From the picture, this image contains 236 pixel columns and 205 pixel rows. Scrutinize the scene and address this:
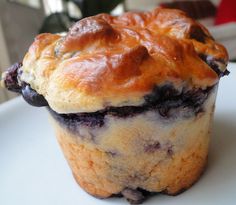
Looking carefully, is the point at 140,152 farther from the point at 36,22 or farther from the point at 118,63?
the point at 36,22

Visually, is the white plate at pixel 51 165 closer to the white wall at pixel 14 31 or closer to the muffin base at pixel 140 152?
the muffin base at pixel 140 152

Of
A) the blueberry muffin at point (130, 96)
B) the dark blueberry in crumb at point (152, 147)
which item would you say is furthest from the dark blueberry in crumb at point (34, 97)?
the dark blueberry in crumb at point (152, 147)

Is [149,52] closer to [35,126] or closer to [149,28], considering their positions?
[149,28]

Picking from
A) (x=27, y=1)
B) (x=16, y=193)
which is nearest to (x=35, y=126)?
(x=16, y=193)

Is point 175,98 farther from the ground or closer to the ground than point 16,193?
farther from the ground

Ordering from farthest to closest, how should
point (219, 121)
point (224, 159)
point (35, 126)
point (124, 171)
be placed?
point (35, 126) → point (219, 121) → point (224, 159) → point (124, 171)

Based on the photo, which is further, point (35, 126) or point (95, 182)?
point (35, 126)

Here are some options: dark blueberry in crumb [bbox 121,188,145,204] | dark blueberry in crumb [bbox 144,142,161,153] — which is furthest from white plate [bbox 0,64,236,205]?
dark blueberry in crumb [bbox 144,142,161,153]

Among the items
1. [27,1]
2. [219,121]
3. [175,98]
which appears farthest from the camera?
[27,1]

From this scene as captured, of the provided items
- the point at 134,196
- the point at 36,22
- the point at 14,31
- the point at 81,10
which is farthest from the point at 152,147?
the point at 36,22
